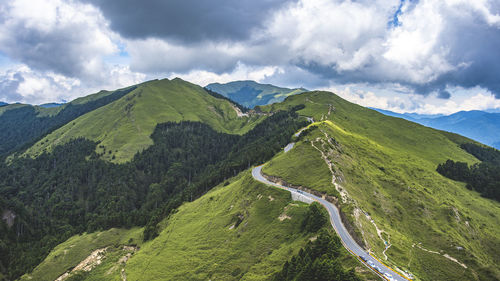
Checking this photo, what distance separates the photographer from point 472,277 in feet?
191

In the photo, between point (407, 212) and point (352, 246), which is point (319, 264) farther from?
point (407, 212)

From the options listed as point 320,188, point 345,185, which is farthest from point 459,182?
point 320,188

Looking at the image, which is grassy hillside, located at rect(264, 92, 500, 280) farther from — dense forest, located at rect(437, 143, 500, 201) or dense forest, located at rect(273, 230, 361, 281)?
dense forest, located at rect(273, 230, 361, 281)

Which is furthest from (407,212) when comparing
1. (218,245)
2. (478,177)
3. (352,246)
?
(478,177)

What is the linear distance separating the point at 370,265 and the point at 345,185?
3989 centimetres

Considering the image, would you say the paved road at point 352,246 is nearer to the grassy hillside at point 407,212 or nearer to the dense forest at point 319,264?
the grassy hillside at point 407,212

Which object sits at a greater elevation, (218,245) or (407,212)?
(407,212)

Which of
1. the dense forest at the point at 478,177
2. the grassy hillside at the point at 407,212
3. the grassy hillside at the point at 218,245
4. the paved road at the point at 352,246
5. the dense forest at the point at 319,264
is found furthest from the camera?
the dense forest at the point at 478,177

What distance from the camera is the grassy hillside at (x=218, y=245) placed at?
58.7m

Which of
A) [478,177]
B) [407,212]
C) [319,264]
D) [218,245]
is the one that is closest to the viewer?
[319,264]

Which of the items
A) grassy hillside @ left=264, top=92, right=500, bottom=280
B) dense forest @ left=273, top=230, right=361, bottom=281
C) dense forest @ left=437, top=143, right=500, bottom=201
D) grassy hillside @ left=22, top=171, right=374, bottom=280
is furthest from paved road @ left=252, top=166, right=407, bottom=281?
dense forest @ left=437, top=143, right=500, bottom=201

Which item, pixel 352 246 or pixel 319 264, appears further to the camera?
pixel 352 246

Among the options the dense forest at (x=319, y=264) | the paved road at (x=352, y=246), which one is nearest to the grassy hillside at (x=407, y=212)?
the paved road at (x=352, y=246)

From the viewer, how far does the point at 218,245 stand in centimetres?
7488
